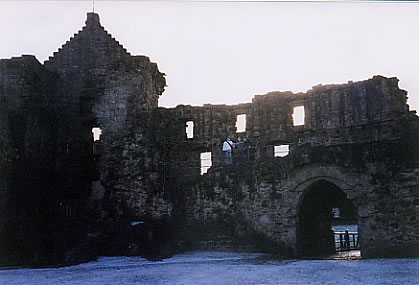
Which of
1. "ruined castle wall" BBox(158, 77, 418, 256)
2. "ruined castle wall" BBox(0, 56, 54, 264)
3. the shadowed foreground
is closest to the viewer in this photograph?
the shadowed foreground

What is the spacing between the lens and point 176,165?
18922 mm

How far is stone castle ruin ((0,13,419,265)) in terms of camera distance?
1581cm

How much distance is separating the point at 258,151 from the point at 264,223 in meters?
2.44

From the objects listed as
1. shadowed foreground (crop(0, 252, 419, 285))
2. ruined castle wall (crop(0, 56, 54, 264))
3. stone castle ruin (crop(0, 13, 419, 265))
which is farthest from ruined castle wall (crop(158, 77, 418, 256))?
ruined castle wall (crop(0, 56, 54, 264))

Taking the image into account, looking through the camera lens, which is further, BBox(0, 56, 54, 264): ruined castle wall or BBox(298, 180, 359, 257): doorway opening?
BBox(298, 180, 359, 257): doorway opening

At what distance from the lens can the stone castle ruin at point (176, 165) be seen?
1581cm

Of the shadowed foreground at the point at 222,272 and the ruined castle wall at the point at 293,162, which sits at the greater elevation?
the ruined castle wall at the point at 293,162

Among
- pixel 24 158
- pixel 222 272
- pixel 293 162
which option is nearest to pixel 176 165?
pixel 293 162

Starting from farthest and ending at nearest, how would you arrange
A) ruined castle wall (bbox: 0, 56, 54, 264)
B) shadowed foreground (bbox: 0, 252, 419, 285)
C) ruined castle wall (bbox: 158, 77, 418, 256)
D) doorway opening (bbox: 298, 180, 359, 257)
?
doorway opening (bbox: 298, 180, 359, 257)
ruined castle wall (bbox: 0, 56, 54, 264)
ruined castle wall (bbox: 158, 77, 418, 256)
shadowed foreground (bbox: 0, 252, 419, 285)

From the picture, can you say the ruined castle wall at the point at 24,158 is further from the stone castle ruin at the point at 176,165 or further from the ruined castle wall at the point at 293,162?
the ruined castle wall at the point at 293,162

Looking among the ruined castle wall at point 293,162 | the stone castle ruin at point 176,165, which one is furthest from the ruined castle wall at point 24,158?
the ruined castle wall at point 293,162

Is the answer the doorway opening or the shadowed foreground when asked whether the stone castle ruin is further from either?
the shadowed foreground

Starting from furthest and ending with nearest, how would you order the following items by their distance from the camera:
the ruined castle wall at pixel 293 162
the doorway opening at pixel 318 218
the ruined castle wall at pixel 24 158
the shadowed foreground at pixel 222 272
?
the doorway opening at pixel 318 218
the ruined castle wall at pixel 24 158
the ruined castle wall at pixel 293 162
the shadowed foreground at pixel 222 272

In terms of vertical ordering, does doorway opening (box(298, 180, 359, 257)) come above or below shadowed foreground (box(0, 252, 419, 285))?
above
